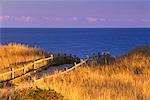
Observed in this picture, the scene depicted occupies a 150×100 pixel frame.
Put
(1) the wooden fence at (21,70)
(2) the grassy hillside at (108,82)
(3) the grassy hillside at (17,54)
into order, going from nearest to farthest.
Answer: (2) the grassy hillside at (108,82)
(1) the wooden fence at (21,70)
(3) the grassy hillside at (17,54)

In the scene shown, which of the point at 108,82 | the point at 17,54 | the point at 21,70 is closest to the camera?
the point at 108,82

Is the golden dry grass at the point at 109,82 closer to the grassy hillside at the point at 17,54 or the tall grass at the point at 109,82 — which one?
the tall grass at the point at 109,82

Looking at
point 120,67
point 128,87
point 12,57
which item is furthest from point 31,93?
point 12,57

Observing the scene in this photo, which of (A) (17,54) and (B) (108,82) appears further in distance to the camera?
(A) (17,54)

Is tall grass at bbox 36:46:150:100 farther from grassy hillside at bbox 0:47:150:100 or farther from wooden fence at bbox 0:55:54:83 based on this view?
wooden fence at bbox 0:55:54:83

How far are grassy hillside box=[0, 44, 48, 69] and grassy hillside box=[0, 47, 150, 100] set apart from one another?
23.4 feet

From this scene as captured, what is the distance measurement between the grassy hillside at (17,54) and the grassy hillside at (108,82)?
713 cm

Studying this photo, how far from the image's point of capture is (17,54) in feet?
104

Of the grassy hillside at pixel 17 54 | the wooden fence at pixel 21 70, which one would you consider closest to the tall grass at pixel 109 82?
the wooden fence at pixel 21 70

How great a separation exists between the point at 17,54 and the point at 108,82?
14571 millimetres

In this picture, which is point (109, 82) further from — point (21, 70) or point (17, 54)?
point (17, 54)

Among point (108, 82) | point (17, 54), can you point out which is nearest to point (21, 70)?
point (108, 82)

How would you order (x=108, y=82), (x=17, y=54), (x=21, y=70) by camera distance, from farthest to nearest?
(x=17, y=54), (x=21, y=70), (x=108, y=82)

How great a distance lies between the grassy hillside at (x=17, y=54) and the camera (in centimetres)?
2797
